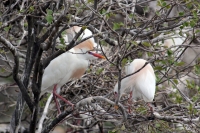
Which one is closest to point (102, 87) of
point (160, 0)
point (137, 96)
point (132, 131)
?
point (137, 96)

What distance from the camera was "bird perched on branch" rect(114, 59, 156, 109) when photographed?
356 cm

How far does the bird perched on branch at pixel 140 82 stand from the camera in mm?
3557

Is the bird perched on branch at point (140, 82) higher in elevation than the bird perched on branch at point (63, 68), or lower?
lower

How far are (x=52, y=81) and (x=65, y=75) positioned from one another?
0.13 metres

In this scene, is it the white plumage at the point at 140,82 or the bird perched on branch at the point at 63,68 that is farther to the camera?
the bird perched on branch at the point at 63,68

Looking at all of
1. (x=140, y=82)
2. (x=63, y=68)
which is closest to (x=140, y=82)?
(x=140, y=82)

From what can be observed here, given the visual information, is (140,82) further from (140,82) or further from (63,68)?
(63,68)

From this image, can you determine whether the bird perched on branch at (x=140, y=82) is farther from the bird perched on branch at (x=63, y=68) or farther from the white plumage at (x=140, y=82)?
the bird perched on branch at (x=63, y=68)

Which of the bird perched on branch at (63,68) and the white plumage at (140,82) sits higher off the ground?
the bird perched on branch at (63,68)

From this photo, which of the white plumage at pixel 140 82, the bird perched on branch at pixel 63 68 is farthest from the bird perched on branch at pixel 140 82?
the bird perched on branch at pixel 63 68

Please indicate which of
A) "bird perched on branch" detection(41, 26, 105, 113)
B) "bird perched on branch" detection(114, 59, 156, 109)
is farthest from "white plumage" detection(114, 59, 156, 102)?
"bird perched on branch" detection(41, 26, 105, 113)

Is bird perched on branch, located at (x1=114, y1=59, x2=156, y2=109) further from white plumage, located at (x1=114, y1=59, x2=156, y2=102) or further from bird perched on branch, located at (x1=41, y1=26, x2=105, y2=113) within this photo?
bird perched on branch, located at (x1=41, y1=26, x2=105, y2=113)

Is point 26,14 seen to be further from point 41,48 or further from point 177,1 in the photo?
point 177,1

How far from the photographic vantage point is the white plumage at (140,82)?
3.56 metres
